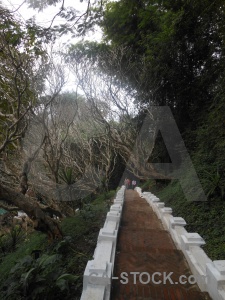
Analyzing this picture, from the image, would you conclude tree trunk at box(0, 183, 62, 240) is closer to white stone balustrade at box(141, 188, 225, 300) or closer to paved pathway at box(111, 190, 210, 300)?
paved pathway at box(111, 190, 210, 300)

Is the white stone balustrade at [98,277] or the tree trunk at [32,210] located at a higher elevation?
the tree trunk at [32,210]

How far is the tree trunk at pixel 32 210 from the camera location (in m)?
4.57

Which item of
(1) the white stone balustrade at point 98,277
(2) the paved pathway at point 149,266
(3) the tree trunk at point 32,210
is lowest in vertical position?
(2) the paved pathway at point 149,266

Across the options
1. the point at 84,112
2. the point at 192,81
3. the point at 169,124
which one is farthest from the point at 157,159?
the point at 84,112

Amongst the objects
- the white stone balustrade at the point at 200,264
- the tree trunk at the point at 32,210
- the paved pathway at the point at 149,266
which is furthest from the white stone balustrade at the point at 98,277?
the tree trunk at the point at 32,210

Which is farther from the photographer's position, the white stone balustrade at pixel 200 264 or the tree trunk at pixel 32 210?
the tree trunk at pixel 32 210

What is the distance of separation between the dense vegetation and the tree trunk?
0.02m

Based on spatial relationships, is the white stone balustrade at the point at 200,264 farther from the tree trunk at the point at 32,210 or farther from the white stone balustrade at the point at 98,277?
the tree trunk at the point at 32,210

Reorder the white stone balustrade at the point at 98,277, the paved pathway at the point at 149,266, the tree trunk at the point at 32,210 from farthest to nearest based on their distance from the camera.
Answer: the tree trunk at the point at 32,210, the paved pathway at the point at 149,266, the white stone balustrade at the point at 98,277

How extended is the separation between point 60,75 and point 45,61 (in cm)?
74

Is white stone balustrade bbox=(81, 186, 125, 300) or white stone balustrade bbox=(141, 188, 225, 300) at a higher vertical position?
white stone balustrade bbox=(81, 186, 125, 300)

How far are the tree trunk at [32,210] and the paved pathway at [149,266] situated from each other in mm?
1542

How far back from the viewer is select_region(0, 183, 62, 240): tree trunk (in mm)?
4570

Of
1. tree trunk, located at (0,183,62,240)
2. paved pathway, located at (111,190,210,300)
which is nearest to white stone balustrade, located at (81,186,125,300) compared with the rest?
paved pathway, located at (111,190,210,300)
